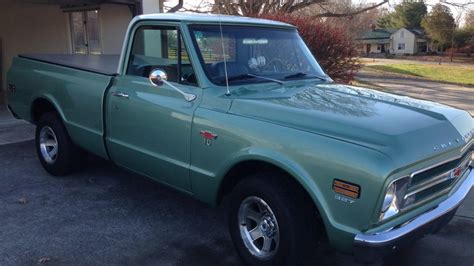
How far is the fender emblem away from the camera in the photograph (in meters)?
3.53

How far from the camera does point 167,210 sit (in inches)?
185

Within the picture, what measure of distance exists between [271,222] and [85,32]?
10363 millimetres

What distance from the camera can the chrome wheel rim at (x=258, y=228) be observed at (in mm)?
3305

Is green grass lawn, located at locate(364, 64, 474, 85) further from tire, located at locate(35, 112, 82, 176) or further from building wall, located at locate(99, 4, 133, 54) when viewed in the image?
tire, located at locate(35, 112, 82, 176)

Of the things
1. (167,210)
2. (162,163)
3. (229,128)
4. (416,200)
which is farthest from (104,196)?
(416,200)

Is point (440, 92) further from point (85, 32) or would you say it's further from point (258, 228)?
point (258, 228)

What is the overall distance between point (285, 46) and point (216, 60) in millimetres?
905

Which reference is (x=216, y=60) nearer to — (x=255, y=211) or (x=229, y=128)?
(x=229, y=128)

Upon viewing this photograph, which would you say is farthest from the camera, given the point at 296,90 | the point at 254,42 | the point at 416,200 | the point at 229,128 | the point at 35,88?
the point at 35,88

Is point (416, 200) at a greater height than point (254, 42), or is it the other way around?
point (254, 42)

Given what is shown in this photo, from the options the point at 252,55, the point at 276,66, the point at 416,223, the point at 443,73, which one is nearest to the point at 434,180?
the point at 416,223

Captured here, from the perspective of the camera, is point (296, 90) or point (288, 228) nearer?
point (288, 228)

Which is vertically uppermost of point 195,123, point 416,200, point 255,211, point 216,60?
point 216,60

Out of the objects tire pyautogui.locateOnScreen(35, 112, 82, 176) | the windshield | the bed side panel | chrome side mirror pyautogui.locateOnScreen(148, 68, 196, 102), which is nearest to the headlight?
the windshield
